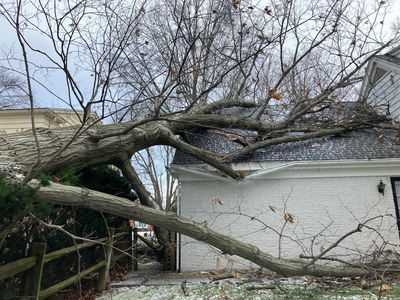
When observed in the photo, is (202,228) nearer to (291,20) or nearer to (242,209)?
(242,209)

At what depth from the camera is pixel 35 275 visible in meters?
4.13

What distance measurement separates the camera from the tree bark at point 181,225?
16.7ft

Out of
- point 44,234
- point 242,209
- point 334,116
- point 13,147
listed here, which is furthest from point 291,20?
point 44,234

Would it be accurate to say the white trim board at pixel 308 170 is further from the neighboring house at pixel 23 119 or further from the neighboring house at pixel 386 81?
the neighboring house at pixel 23 119

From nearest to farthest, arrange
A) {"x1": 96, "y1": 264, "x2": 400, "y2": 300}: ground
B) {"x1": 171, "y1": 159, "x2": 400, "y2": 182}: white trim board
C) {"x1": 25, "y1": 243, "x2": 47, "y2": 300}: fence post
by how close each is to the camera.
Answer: {"x1": 25, "y1": 243, "x2": 47, "y2": 300}: fence post → {"x1": 96, "y1": 264, "x2": 400, "y2": 300}: ground → {"x1": 171, "y1": 159, "x2": 400, "y2": 182}: white trim board

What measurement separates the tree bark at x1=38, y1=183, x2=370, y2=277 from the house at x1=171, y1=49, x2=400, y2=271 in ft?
10.1

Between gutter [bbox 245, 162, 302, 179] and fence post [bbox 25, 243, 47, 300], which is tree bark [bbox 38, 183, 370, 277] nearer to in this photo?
fence post [bbox 25, 243, 47, 300]

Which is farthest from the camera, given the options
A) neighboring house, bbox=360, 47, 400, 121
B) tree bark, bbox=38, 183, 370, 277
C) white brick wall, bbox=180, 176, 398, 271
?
neighboring house, bbox=360, 47, 400, 121

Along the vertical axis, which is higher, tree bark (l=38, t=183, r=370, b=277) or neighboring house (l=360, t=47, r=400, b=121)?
neighboring house (l=360, t=47, r=400, b=121)

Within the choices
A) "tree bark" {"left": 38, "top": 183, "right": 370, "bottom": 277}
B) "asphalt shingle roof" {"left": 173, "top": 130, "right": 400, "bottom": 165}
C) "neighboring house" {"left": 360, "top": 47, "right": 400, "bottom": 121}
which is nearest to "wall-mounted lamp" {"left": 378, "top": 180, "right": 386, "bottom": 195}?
"asphalt shingle roof" {"left": 173, "top": 130, "right": 400, "bottom": 165}

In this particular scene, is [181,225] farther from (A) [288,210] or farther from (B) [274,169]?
(A) [288,210]

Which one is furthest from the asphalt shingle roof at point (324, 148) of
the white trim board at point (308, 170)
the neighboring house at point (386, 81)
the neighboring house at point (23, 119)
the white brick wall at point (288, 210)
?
the neighboring house at point (23, 119)

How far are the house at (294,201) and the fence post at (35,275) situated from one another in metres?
5.51

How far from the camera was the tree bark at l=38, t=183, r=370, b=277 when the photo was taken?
5.08m
